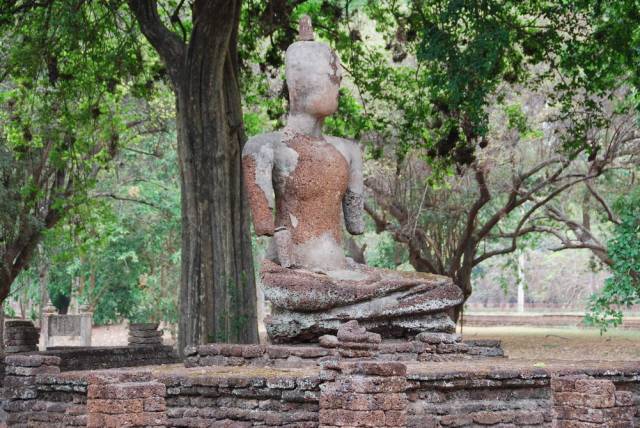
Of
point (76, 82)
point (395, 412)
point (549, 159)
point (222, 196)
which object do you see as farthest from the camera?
point (549, 159)

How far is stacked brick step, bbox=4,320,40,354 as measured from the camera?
16.0 meters

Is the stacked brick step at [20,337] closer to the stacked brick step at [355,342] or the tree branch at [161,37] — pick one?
the tree branch at [161,37]

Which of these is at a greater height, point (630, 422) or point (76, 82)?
point (76, 82)

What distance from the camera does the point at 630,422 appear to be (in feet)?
25.0

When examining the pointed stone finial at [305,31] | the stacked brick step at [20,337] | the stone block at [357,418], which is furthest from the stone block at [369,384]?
the stacked brick step at [20,337]

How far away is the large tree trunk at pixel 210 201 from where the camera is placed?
1284 cm

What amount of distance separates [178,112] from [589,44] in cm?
559

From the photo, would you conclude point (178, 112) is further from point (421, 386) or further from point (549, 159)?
point (549, 159)

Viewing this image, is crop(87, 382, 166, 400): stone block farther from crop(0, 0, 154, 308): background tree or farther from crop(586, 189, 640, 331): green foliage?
crop(586, 189, 640, 331): green foliage

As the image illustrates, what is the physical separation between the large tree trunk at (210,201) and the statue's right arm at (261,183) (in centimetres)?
238

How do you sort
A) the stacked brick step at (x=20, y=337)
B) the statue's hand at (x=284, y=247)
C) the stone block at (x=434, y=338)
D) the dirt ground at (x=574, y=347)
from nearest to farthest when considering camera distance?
the stone block at (x=434, y=338), the statue's hand at (x=284, y=247), the stacked brick step at (x=20, y=337), the dirt ground at (x=574, y=347)

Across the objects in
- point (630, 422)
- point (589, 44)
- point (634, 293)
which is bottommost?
point (630, 422)

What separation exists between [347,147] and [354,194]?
53 centimetres

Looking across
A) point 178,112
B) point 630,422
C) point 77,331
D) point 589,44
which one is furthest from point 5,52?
point 630,422
